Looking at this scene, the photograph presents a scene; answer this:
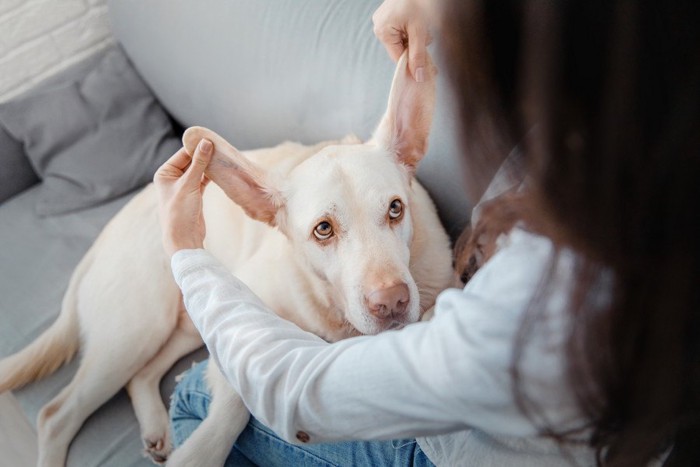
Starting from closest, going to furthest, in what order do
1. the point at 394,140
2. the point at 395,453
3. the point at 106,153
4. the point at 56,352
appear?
the point at 395,453
the point at 394,140
the point at 56,352
the point at 106,153

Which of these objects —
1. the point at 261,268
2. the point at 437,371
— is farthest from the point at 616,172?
the point at 261,268

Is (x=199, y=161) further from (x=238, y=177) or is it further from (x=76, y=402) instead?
(x=76, y=402)

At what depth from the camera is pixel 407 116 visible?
42.8 inches

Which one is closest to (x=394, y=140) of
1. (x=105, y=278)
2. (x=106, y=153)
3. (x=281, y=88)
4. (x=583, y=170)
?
(x=281, y=88)

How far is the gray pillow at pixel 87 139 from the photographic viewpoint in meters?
1.83

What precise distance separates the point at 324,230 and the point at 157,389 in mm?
637

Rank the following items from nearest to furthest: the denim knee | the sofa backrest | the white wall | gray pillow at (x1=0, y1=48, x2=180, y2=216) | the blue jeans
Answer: the blue jeans
the denim knee
the sofa backrest
gray pillow at (x1=0, y1=48, x2=180, y2=216)
the white wall

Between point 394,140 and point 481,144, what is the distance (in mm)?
438

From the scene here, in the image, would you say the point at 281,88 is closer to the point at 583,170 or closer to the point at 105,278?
the point at 105,278

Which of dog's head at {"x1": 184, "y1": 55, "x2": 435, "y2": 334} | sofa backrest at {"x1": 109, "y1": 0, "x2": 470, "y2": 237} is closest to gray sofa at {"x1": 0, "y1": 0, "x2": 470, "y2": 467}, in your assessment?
sofa backrest at {"x1": 109, "y1": 0, "x2": 470, "y2": 237}

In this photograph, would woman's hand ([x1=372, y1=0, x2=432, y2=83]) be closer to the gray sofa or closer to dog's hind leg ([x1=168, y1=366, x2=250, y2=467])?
the gray sofa

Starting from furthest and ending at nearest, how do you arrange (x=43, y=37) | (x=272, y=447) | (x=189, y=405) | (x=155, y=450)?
1. (x=43, y=37)
2. (x=155, y=450)
3. (x=189, y=405)
4. (x=272, y=447)

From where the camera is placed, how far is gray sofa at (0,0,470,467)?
1353 mm

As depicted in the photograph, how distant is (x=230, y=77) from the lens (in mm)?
1621
